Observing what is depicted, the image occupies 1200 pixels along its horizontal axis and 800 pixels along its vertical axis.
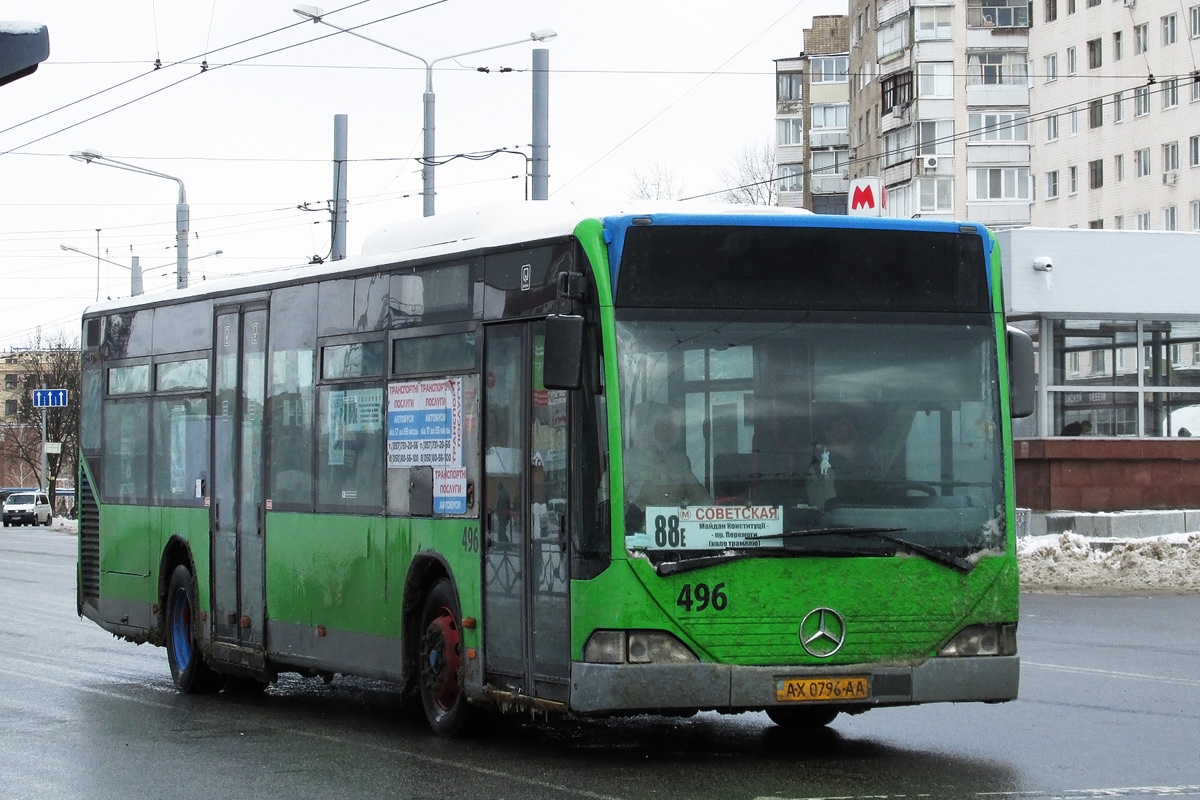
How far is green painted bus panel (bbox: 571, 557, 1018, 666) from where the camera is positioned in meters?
9.33

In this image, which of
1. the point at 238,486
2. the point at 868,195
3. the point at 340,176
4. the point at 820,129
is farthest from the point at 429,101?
the point at 820,129

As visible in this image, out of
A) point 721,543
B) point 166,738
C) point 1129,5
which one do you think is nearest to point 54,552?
point 166,738

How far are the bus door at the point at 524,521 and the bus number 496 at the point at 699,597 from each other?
639 mm

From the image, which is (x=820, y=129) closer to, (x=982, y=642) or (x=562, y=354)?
(x=982, y=642)

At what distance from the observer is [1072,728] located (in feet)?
36.4

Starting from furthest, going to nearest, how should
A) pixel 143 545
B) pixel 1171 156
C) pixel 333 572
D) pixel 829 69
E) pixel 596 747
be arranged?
pixel 829 69 < pixel 1171 156 < pixel 143 545 < pixel 333 572 < pixel 596 747

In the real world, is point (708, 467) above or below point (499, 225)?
below

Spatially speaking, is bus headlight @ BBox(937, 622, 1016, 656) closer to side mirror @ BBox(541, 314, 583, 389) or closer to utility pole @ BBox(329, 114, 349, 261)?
side mirror @ BBox(541, 314, 583, 389)

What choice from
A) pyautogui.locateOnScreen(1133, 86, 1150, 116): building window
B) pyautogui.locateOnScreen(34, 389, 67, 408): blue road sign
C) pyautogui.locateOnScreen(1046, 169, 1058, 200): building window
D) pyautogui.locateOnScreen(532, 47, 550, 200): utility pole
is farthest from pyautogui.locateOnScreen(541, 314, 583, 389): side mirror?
pyautogui.locateOnScreen(1046, 169, 1058, 200): building window

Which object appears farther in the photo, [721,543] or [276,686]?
[276,686]

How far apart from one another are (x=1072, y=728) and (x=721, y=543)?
293cm

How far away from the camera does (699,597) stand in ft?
30.7

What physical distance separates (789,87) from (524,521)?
9109 centimetres

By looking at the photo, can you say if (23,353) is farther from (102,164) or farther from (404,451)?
(404,451)
